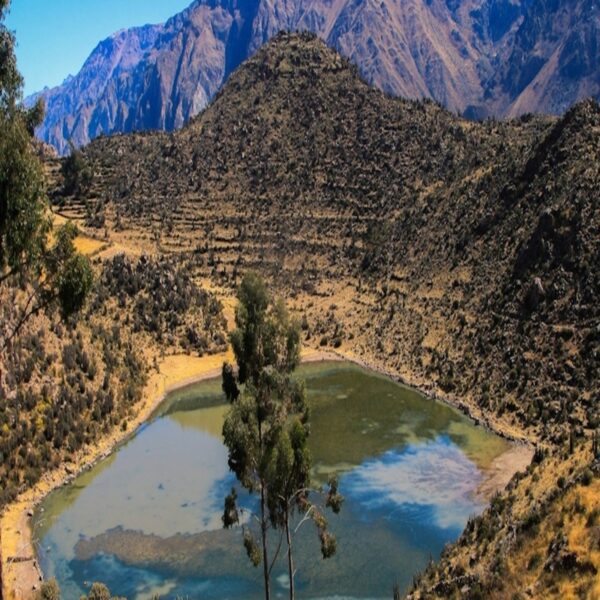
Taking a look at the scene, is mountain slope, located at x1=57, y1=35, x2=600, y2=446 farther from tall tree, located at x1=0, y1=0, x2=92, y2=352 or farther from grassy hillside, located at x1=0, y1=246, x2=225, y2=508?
tall tree, located at x1=0, y1=0, x2=92, y2=352

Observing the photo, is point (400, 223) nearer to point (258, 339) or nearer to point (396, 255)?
point (396, 255)

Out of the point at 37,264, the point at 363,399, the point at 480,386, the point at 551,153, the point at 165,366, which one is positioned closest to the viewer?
the point at 37,264

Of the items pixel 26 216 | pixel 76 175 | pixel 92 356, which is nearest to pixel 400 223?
pixel 92 356

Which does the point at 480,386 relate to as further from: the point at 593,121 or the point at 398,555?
the point at 593,121

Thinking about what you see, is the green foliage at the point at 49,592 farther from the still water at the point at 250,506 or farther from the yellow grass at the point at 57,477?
the still water at the point at 250,506

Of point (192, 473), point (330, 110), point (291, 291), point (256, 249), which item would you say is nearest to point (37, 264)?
point (192, 473)

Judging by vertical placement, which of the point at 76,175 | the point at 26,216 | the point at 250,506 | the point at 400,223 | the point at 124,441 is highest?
the point at 76,175
